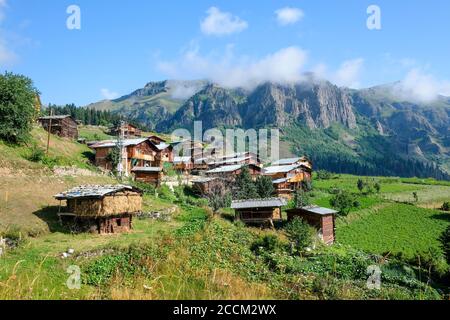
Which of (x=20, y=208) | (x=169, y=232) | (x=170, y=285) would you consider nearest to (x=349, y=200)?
(x=169, y=232)

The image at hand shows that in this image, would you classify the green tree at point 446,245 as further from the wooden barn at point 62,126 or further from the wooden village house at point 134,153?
the wooden barn at point 62,126

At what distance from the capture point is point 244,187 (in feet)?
189

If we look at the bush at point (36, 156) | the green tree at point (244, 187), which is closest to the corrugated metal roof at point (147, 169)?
the green tree at point (244, 187)

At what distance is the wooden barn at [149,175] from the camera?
59.7 m

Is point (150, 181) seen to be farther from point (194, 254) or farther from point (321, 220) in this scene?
point (194, 254)

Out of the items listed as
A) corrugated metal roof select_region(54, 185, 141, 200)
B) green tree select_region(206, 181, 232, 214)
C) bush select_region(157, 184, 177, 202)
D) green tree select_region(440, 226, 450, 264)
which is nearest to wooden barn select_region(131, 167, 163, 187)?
bush select_region(157, 184, 177, 202)

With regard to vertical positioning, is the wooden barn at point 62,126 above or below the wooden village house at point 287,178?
above

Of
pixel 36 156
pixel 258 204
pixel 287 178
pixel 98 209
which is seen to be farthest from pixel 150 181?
pixel 98 209

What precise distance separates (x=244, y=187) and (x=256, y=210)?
12.5 metres

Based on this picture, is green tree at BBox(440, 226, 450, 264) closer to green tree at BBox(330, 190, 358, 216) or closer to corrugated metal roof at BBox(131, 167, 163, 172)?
green tree at BBox(330, 190, 358, 216)

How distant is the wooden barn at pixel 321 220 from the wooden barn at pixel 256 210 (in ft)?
9.26

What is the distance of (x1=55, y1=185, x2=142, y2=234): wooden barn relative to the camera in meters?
30.4

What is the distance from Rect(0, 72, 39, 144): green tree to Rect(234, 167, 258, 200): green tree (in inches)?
1210
